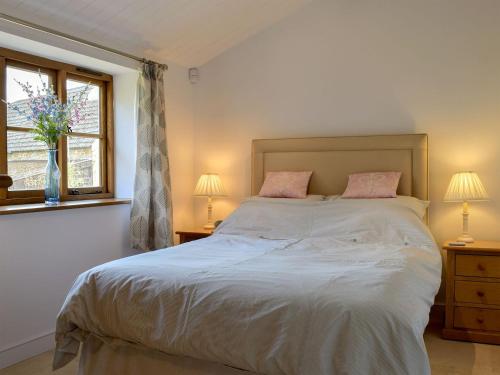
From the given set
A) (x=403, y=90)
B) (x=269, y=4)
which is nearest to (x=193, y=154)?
(x=269, y=4)

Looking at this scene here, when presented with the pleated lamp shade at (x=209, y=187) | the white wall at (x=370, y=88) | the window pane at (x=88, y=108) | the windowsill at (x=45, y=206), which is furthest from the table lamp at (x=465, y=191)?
the window pane at (x=88, y=108)

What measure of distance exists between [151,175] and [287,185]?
1.14 meters

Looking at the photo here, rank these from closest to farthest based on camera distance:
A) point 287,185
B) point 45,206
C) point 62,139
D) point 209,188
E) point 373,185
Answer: point 45,206 → point 373,185 → point 62,139 → point 287,185 → point 209,188

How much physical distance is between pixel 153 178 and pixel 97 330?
70.2 inches

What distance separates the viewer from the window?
10.6ft

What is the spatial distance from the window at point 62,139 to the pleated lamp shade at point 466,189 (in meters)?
2.79

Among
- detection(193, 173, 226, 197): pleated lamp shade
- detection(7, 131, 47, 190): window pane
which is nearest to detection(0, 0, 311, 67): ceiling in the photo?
detection(7, 131, 47, 190): window pane

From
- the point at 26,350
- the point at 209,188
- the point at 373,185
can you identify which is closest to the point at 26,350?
the point at 26,350

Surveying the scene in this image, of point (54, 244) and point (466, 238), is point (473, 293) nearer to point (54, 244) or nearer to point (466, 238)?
point (466, 238)

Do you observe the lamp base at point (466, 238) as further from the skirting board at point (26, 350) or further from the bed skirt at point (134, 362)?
the skirting board at point (26, 350)

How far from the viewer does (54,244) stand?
3.15m

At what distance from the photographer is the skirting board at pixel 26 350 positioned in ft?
9.25

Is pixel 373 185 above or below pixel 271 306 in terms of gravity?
above

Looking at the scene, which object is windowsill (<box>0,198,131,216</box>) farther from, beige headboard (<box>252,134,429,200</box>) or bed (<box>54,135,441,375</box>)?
beige headboard (<box>252,134,429,200</box>)
